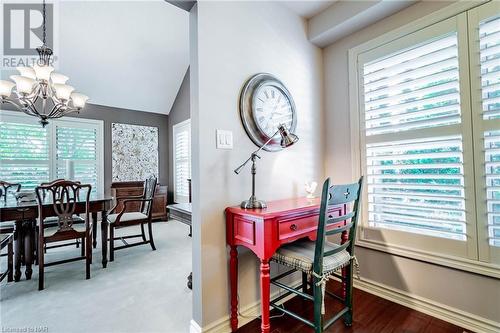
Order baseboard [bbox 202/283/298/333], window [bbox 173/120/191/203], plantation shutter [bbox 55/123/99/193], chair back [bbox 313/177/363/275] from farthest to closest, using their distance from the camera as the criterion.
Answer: window [bbox 173/120/191/203] → plantation shutter [bbox 55/123/99/193] → baseboard [bbox 202/283/298/333] → chair back [bbox 313/177/363/275]

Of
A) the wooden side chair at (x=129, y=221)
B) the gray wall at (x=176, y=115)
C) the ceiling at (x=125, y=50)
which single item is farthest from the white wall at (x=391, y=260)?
the gray wall at (x=176, y=115)

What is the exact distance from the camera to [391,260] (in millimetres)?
1942

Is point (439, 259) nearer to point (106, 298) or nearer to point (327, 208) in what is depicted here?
point (327, 208)

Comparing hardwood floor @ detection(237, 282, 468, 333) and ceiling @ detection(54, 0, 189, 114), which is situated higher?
ceiling @ detection(54, 0, 189, 114)

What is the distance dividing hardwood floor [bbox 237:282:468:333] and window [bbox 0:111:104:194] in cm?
476

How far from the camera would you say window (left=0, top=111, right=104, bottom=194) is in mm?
4102

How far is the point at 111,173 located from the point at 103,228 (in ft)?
9.13

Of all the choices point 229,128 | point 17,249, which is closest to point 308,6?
point 229,128

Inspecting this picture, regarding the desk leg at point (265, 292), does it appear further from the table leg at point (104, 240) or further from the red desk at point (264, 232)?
the table leg at point (104, 240)

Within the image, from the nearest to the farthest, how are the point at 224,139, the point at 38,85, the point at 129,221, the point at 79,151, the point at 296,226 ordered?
the point at 296,226 < the point at 224,139 < the point at 38,85 < the point at 129,221 < the point at 79,151

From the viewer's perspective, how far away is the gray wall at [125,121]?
497 centimetres

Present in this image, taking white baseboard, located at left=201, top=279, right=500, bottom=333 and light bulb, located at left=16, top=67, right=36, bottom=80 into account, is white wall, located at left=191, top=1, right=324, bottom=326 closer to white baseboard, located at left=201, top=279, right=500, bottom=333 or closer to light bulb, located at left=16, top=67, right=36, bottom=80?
white baseboard, located at left=201, top=279, right=500, bottom=333

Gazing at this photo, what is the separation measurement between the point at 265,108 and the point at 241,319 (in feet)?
5.25

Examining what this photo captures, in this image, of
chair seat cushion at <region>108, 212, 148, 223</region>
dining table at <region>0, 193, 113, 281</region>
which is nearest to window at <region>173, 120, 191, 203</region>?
chair seat cushion at <region>108, 212, 148, 223</region>
